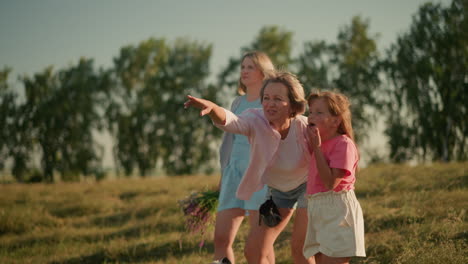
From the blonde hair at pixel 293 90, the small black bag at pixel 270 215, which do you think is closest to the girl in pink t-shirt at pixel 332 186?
the blonde hair at pixel 293 90

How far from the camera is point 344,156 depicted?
131 inches

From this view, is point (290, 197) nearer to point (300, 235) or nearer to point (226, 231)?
point (300, 235)

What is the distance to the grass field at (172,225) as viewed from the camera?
5.30 metres

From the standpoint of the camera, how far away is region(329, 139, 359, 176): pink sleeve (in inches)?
130

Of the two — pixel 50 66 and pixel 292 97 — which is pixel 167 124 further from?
pixel 292 97

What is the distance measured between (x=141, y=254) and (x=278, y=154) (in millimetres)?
3917

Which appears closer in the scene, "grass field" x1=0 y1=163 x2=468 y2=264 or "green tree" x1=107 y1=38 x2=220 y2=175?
"grass field" x1=0 y1=163 x2=468 y2=264

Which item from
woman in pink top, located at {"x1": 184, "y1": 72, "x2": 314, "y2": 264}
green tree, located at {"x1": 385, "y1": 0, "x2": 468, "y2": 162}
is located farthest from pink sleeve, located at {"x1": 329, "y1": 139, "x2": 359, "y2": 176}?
green tree, located at {"x1": 385, "y1": 0, "x2": 468, "y2": 162}

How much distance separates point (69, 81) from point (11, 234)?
2842 cm

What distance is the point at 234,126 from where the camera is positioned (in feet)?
12.1

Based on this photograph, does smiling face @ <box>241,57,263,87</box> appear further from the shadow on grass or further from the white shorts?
the shadow on grass

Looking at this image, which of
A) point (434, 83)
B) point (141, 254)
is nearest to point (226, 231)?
point (141, 254)

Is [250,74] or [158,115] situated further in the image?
[158,115]

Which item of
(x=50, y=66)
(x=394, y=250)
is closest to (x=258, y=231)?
(x=394, y=250)
